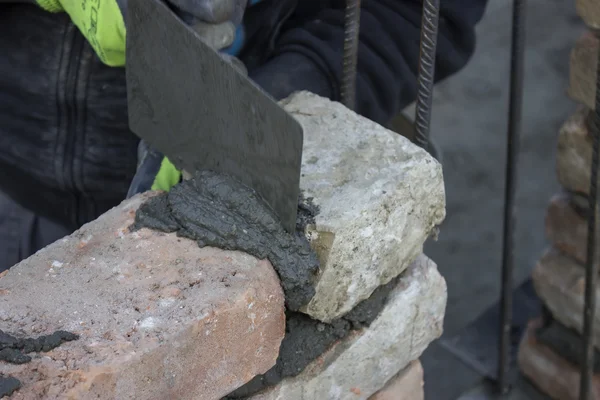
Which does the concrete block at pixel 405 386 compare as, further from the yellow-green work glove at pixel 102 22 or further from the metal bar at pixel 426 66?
the yellow-green work glove at pixel 102 22

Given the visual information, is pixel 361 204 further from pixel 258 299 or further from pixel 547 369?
pixel 547 369

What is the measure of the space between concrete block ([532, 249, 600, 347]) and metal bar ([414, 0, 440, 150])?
2.73 feet

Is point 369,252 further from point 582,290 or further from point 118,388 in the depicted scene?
point 582,290

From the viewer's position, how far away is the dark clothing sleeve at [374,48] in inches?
60.4

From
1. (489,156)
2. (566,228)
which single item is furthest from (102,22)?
(489,156)

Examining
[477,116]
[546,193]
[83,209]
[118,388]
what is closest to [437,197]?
[118,388]

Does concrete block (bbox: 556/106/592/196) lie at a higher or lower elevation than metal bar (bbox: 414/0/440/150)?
lower

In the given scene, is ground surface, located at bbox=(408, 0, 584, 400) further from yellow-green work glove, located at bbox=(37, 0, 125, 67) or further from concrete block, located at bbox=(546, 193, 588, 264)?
yellow-green work glove, located at bbox=(37, 0, 125, 67)

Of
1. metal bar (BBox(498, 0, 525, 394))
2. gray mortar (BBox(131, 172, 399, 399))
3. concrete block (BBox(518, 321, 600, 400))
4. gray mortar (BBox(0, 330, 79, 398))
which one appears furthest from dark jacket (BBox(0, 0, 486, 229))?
concrete block (BBox(518, 321, 600, 400))

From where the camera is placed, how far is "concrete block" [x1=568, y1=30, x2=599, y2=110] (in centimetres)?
167

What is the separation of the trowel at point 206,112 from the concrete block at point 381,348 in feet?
0.74

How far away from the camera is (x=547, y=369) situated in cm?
212

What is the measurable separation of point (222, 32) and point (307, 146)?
0.22 meters

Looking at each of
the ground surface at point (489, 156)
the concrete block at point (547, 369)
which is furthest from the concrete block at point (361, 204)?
the ground surface at point (489, 156)
